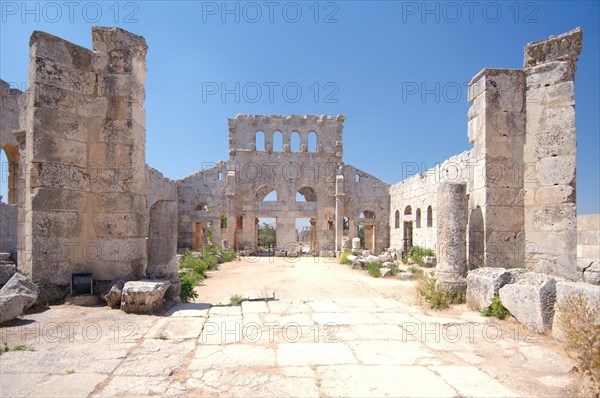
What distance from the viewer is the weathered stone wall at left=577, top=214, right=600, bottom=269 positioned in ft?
28.8

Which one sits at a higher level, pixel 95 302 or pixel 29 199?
pixel 29 199

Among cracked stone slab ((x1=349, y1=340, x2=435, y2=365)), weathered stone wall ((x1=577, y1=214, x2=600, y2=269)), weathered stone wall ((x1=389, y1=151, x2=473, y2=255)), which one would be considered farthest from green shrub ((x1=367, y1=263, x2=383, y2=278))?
cracked stone slab ((x1=349, y1=340, x2=435, y2=365))

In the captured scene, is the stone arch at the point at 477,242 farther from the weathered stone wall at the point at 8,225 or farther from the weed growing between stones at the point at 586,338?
the weathered stone wall at the point at 8,225

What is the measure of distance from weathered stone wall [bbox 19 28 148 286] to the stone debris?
2.67ft

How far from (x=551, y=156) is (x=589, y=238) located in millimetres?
4731

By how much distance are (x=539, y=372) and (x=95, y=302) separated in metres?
5.52

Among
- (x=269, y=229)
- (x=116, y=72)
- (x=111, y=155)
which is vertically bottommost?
(x=269, y=229)

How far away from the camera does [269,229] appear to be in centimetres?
4216

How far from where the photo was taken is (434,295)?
5.90 m

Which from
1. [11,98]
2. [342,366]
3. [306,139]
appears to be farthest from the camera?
[306,139]

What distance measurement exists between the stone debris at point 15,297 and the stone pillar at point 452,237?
5886 mm

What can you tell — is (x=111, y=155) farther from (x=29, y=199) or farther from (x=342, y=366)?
(x=342, y=366)

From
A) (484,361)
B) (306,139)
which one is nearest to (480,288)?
(484,361)

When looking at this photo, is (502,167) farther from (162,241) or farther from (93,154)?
(93,154)
